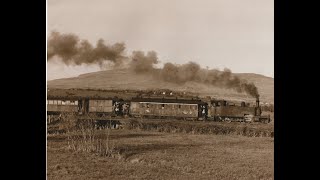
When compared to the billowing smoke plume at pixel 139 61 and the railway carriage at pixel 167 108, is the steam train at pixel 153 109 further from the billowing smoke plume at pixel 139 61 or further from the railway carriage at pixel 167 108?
the billowing smoke plume at pixel 139 61

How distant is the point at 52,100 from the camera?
3.66 m

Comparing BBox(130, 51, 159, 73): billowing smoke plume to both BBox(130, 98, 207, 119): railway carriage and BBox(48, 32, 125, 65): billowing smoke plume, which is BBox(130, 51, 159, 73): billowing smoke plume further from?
BBox(130, 98, 207, 119): railway carriage

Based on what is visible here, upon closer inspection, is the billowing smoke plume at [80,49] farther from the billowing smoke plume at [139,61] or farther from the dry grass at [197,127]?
the dry grass at [197,127]

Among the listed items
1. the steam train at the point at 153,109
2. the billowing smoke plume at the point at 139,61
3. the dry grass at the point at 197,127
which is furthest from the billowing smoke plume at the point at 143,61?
the dry grass at the point at 197,127

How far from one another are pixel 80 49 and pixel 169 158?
105cm

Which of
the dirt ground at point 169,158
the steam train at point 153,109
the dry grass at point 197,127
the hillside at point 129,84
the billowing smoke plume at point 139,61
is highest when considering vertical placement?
the billowing smoke plume at point 139,61

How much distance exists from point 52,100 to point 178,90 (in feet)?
3.14

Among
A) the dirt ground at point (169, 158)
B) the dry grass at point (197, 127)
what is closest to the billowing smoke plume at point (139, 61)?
the dry grass at point (197, 127)

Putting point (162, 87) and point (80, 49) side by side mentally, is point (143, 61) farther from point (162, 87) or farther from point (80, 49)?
point (80, 49)

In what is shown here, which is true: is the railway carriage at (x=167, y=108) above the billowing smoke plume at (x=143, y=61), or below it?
below

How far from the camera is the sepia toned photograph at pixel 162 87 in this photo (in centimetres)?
357

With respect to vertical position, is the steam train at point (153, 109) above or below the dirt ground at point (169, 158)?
above

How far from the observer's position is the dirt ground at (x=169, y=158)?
356cm
